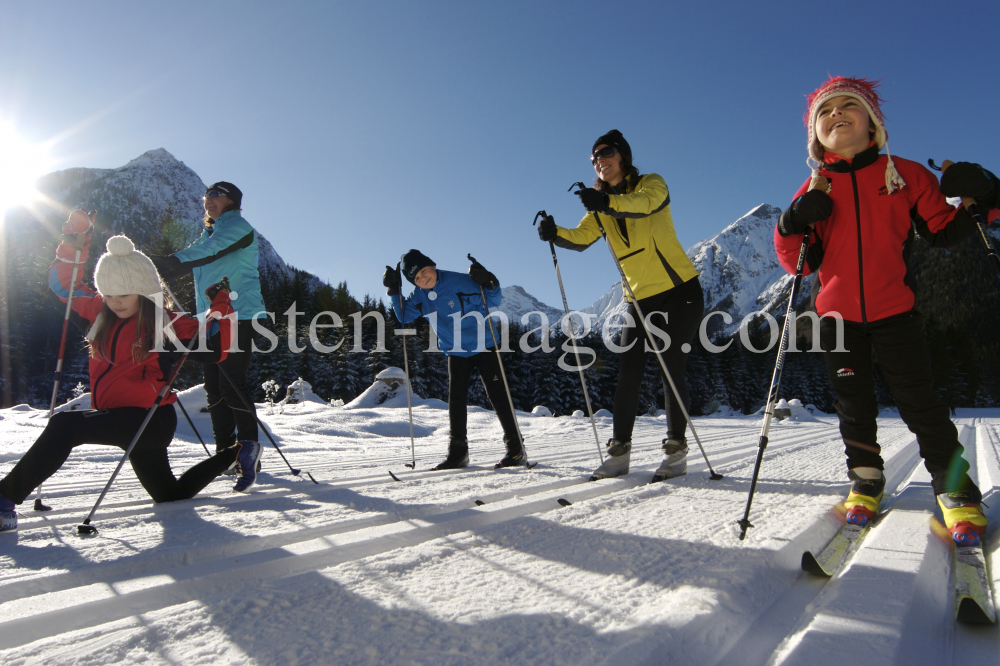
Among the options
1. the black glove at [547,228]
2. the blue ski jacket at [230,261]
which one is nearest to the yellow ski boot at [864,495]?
the black glove at [547,228]

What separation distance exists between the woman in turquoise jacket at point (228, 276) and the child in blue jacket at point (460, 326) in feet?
3.48

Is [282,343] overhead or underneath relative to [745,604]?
overhead

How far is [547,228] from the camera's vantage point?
308cm

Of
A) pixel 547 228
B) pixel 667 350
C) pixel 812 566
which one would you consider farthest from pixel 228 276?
pixel 812 566

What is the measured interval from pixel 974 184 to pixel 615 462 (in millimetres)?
1950

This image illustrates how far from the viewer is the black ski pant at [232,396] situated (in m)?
3.04

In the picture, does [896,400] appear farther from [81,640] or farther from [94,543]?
[94,543]

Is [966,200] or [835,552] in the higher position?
[966,200]

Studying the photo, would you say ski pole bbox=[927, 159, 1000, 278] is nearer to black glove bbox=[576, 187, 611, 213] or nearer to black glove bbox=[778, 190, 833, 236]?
black glove bbox=[778, 190, 833, 236]

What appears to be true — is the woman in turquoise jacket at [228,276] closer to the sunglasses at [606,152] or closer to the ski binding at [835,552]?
the sunglasses at [606,152]

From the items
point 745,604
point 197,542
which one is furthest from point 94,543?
point 745,604

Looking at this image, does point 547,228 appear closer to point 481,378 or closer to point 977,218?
point 481,378

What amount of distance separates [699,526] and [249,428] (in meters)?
2.69

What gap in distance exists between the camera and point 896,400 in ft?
5.91
